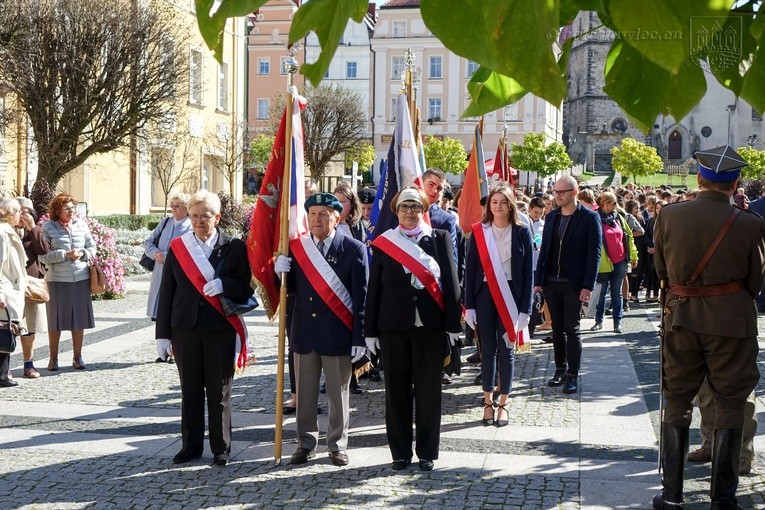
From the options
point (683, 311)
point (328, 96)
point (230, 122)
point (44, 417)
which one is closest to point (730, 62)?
point (683, 311)

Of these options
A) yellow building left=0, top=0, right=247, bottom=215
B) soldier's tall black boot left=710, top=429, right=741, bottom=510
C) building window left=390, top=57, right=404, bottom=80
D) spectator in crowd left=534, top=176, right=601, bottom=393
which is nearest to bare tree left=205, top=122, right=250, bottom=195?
yellow building left=0, top=0, right=247, bottom=215

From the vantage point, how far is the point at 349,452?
6672mm

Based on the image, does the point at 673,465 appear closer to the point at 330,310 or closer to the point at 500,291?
the point at 330,310

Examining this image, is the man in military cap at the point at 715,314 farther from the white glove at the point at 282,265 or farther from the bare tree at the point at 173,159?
the bare tree at the point at 173,159

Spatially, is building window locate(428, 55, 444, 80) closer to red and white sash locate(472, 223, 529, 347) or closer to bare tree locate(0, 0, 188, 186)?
bare tree locate(0, 0, 188, 186)

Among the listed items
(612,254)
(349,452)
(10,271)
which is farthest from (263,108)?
(349,452)

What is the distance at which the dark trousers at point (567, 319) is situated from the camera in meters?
8.77

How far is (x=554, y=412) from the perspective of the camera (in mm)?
7977

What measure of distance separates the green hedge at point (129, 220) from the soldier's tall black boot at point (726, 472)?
20504 millimetres

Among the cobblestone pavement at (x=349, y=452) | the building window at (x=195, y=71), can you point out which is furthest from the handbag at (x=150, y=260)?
the building window at (x=195, y=71)

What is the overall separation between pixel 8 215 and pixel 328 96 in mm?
36944

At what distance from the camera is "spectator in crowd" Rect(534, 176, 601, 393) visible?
873cm

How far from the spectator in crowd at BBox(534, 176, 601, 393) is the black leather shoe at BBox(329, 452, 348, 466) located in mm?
3177

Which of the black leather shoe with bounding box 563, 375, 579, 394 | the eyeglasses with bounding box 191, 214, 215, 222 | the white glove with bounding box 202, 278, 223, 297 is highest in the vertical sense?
the eyeglasses with bounding box 191, 214, 215, 222
